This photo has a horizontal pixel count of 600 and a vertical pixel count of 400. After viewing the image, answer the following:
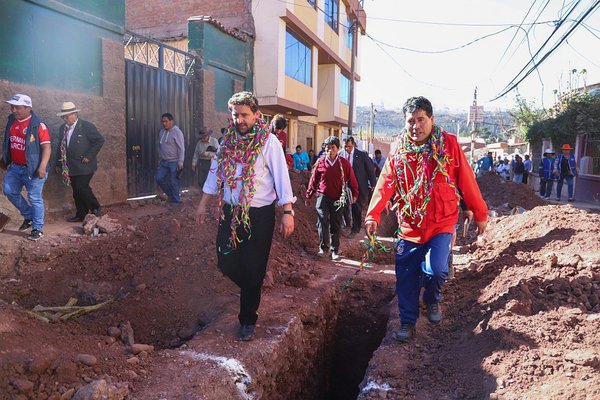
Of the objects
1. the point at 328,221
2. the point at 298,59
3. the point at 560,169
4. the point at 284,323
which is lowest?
the point at 284,323

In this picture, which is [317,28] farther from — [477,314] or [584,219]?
[477,314]

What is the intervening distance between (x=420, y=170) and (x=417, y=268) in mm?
799

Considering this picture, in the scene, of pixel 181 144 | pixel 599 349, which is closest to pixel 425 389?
pixel 599 349

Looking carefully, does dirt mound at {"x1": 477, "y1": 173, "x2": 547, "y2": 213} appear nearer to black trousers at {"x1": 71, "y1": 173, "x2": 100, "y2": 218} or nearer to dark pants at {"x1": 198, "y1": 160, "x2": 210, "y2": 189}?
dark pants at {"x1": 198, "y1": 160, "x2": 210, "y2": 189}

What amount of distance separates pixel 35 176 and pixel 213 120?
20.0ft

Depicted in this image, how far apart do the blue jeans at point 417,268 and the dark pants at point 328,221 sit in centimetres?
300

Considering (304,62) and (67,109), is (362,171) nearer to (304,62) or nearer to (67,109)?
(67,109)

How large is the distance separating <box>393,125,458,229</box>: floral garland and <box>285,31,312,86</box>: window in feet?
40.6

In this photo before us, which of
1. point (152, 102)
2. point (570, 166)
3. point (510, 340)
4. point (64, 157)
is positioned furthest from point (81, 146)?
point (570, 166)

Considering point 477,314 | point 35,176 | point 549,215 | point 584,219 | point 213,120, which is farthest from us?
point 213,120

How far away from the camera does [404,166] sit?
12.3 ft

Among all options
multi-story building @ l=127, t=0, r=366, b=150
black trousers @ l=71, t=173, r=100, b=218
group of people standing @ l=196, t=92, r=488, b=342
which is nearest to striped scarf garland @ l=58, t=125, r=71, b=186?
black trousers @ l=71, t=173, r=100, b=218

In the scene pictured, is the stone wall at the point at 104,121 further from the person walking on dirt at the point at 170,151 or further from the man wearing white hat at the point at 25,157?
the man wearing white hat at the point at 25,157

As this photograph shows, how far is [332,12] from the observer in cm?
2033
